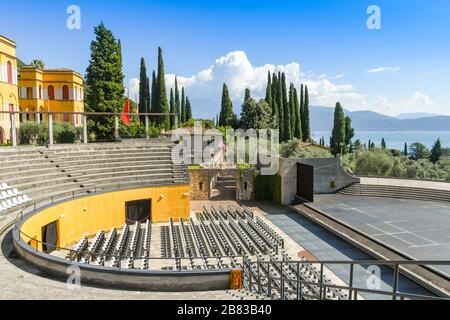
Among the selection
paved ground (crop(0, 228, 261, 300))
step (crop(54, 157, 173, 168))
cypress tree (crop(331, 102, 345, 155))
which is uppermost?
cypress tree (crop(331, 102, 345, 155))

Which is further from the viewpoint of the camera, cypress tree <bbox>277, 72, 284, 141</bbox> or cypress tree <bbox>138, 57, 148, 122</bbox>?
cypress tree <bbox>277, 72, 284, 141</bbox>

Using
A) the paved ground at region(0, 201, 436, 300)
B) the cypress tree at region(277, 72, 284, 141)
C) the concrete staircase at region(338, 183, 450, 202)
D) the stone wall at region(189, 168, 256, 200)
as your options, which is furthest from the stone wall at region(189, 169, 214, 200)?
the cypress tree at region(277, 72, 284, 141)

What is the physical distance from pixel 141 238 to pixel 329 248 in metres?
11.0

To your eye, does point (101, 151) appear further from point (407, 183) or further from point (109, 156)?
point (407, 183)

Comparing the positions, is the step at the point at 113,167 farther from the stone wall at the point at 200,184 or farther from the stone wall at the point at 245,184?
the stone wall at the point at 245,184

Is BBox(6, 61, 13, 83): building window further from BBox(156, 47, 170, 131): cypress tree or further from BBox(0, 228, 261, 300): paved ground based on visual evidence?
BBox(0, 228, 261, 300): paved ground

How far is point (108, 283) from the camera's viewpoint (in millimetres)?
8742

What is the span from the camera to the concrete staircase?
2762 cm

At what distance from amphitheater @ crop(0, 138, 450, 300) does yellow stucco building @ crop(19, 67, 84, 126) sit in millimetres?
21986

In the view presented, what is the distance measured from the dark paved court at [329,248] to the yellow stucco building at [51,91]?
102 feet

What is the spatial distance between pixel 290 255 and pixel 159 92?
4288 cm

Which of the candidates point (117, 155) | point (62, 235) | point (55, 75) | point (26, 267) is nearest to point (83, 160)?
point (117, 155)

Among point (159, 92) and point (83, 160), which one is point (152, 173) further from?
point (159, 92)

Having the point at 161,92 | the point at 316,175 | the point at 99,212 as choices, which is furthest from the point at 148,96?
the point at 99,212
